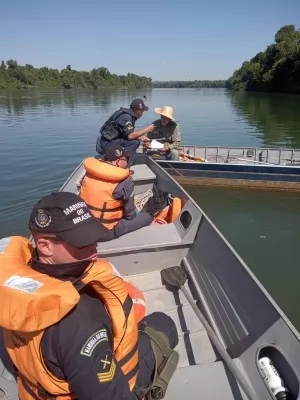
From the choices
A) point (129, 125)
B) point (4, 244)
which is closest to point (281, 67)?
point (129, 125)

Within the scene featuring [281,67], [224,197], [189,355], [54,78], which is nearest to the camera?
[189,355]

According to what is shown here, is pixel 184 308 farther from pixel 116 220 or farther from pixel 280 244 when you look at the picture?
pixel 280 244

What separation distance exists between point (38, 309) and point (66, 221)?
0.37 m

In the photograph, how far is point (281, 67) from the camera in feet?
171

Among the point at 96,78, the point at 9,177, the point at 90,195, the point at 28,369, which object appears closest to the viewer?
the point at 28,369

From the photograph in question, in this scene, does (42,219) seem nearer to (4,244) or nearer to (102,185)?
(4,244)

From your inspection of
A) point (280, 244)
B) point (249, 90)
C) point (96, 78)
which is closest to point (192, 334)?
point (280, 244)

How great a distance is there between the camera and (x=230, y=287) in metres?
2.98

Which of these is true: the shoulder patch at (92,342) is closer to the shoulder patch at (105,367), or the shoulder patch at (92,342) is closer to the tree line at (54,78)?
the shoulder patch at (105,367)

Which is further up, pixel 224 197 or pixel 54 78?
pixel 54 78

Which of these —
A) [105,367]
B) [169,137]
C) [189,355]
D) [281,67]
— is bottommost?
[189,355]

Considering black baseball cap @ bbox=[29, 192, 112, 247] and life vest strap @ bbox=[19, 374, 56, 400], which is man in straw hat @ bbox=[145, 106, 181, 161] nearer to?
black baseball cap @ bbox=[29, 192, 112, 247]

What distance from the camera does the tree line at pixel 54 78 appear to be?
71.2 meters

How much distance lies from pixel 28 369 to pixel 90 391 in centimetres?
31
